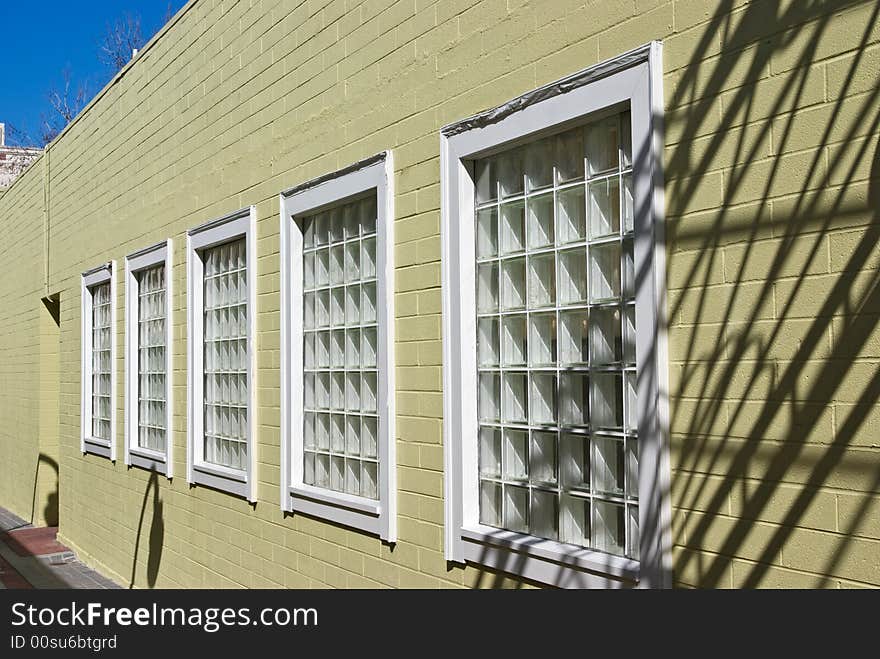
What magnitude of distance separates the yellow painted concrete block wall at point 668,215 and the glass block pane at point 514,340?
50 centimetres

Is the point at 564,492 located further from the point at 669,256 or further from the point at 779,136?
the point at 779,136

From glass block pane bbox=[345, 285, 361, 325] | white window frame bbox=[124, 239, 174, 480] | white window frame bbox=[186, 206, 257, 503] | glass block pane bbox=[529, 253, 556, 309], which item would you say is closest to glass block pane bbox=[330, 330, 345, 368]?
glass block pane bbox=[345, 285, 361, 325]

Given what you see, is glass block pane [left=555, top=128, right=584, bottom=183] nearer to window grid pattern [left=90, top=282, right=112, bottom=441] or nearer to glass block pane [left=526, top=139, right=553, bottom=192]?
glass block pane [left=526, top=139, right=553, bottom=192]

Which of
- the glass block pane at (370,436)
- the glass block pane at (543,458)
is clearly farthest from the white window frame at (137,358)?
the glass block pane at (543,458)

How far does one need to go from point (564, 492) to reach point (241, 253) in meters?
4.34

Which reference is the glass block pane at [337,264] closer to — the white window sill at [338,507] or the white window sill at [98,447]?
the white window sill at [338,507]

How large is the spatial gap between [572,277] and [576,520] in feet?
3.50

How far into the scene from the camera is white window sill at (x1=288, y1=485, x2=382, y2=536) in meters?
5.91

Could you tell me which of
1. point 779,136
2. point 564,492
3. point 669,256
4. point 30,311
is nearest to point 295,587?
point 564,492

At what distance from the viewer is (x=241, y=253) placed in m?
8.08

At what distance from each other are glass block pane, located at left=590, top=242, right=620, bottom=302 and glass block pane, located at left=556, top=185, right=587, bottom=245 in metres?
0.14
